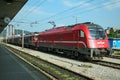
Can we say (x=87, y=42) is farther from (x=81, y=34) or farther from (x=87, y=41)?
(x=81, y=34)

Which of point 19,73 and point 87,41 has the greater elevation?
point 87,41

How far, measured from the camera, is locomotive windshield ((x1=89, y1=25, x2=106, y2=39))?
25.1m

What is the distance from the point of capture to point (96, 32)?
82.9 feet

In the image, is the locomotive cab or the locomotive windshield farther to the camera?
the locomotive windshield

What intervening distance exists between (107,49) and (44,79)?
12913 millimetres

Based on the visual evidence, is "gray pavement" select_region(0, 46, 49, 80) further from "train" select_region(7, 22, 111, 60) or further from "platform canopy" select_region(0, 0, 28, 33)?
"train" select_region(7, 22, 111, 60)

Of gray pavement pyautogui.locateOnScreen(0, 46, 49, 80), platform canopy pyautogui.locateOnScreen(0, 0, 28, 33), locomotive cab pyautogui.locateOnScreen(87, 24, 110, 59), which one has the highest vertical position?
platform canopy pyautogui.locateOnScreen(0, 0, 28, 33)

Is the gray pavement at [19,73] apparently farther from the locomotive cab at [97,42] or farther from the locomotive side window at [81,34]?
the locomotive side window at [81,34]

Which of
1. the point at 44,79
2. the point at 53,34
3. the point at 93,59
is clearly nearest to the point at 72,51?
the point at 93,59

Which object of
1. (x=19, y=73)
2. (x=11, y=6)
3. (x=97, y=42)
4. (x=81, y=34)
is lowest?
(x=19, y=73)

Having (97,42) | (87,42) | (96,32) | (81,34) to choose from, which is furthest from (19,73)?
(96,32)

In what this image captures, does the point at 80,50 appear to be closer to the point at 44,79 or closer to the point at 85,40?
the point at 85,40

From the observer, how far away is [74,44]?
2706 cm

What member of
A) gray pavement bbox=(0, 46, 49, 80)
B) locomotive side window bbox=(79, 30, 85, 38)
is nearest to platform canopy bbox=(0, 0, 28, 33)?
locomotive side window bbox=(79, 30, 85, 38)
